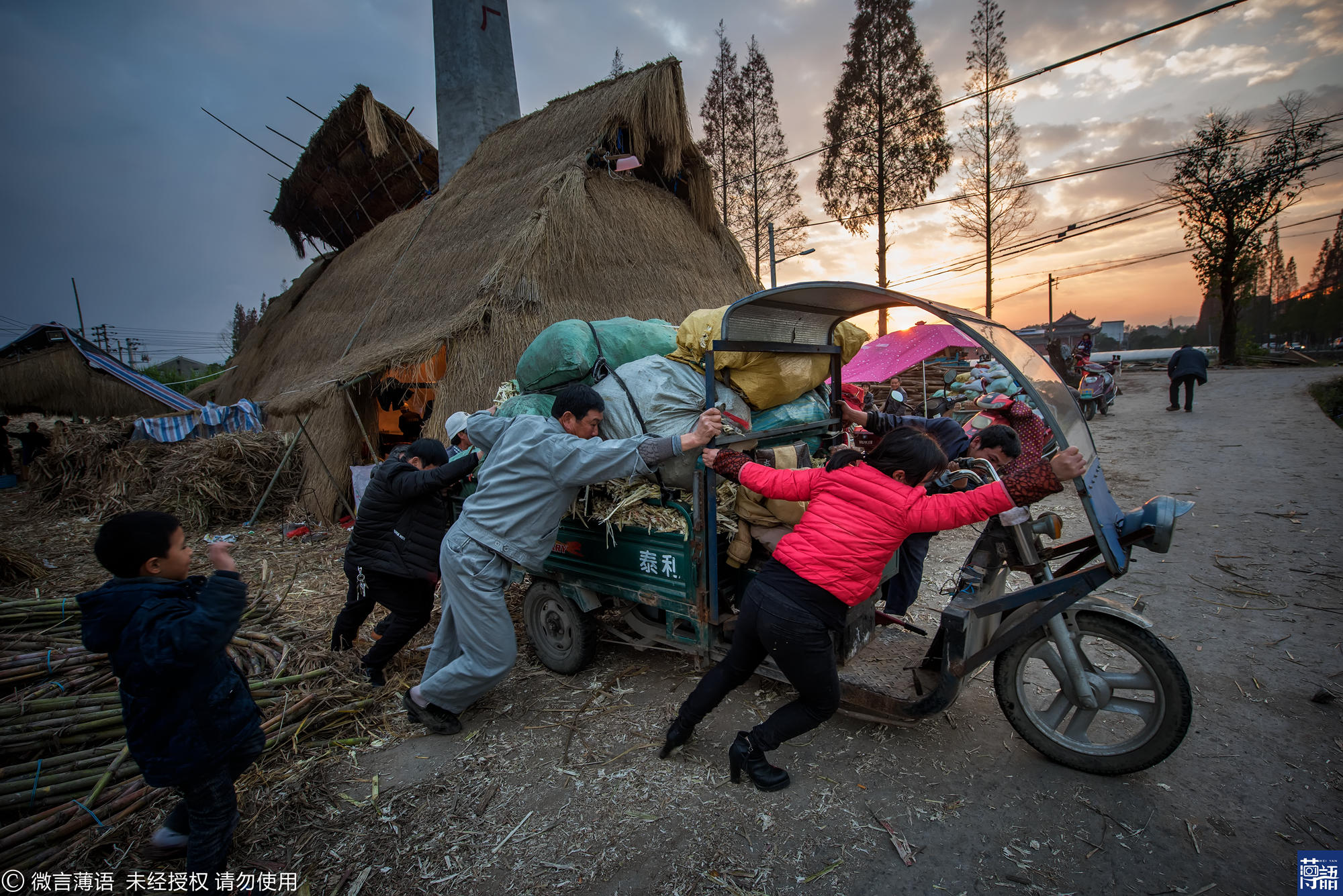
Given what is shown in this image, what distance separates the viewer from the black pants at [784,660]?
2400mm

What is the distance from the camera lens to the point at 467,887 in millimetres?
2303

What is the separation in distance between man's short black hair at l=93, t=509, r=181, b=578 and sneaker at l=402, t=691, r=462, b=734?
1.65 meters

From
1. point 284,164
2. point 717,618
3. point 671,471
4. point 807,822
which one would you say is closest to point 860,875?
point 807,822

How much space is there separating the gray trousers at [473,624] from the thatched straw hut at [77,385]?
14.0 meters

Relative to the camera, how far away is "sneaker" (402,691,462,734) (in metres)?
3.27

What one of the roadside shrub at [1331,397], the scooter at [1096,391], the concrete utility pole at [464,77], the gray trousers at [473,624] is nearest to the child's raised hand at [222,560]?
the gray trousers at [473,624]

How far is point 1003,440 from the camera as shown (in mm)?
3668

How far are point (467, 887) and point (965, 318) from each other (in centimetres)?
305

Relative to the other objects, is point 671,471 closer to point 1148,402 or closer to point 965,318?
point 965,318

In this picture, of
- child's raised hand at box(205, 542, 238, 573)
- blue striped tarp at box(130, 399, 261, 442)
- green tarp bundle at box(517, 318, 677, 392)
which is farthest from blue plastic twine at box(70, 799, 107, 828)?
blue striped tarp at box(130, 399, 261, 442)

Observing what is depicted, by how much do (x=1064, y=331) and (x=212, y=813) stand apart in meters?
60.0

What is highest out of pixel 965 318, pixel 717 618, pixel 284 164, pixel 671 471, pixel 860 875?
pixel 284 164

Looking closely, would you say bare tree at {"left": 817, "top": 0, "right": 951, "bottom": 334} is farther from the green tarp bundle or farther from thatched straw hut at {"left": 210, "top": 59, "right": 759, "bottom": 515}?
the green tarp bundle

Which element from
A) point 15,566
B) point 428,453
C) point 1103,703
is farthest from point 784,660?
point 15,566
